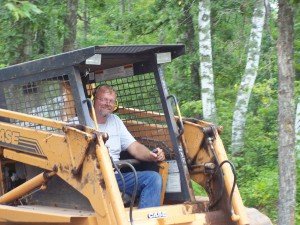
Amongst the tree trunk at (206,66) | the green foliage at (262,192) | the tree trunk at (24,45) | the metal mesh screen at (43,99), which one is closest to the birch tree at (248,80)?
the tree trunk at (206,66)

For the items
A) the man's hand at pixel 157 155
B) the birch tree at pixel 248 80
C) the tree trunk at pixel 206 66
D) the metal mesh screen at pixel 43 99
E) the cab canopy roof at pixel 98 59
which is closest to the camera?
the cab canopy roof at pixel 98 59

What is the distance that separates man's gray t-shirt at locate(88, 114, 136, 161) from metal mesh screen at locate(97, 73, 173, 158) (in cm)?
30

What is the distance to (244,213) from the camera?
5.62 metres

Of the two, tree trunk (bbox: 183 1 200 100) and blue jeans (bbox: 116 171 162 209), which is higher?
tree trunk (bbox: 183 1 200 100)

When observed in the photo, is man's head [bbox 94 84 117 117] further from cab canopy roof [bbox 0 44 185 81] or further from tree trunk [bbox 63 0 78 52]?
tree trunk [bbox 63 0 78 52]

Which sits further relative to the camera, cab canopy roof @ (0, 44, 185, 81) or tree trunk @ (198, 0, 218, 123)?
tree trunk @ (198, 0, 218, 123)

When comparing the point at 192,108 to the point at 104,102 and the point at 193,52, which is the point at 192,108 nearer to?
the point at 193,52

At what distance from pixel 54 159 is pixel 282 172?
2606mm

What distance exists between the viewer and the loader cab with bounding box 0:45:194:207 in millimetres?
5590

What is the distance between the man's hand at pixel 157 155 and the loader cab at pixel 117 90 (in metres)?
0.10

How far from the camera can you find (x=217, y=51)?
13.9 metres

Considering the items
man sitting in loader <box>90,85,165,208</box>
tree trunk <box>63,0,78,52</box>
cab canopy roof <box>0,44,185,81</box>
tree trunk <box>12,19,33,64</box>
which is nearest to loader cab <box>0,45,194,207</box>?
cab canopy roof <box>0,44,185,81</box>

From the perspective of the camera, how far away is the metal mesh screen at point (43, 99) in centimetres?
578

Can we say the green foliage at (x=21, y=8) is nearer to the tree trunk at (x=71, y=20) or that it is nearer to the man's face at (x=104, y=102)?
the man's face at (x=104, y=102)
